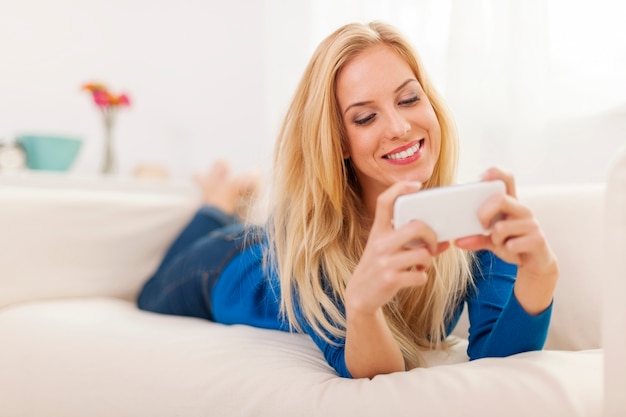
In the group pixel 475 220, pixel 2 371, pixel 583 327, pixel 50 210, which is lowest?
pixel 2 371

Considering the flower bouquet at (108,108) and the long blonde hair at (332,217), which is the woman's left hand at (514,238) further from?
the flower bouquet at (108,108)

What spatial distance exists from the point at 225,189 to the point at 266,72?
0.81 metres

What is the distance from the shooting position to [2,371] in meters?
1.04

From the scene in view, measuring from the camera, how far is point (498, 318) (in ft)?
2.62

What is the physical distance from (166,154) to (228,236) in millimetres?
1378

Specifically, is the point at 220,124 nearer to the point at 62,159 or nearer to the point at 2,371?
the point at 62,159

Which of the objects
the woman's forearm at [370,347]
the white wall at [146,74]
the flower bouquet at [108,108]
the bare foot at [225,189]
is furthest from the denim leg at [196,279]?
the white wall at [146,74]

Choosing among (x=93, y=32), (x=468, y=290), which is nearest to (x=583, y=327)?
(x=468, y=290)

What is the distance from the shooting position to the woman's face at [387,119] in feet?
2.99

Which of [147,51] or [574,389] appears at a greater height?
[147,51]

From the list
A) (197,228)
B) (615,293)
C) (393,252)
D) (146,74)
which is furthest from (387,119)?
(146,74)

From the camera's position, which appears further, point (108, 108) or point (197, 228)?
point (108, 108)

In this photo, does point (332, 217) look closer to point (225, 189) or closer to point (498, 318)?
point (498, 318)

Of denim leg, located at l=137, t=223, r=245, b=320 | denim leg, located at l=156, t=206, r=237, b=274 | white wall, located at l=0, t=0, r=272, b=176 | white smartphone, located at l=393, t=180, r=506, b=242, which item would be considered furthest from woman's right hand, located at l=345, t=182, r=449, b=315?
white wall, located at l=0, t=0, r=272, b=176
